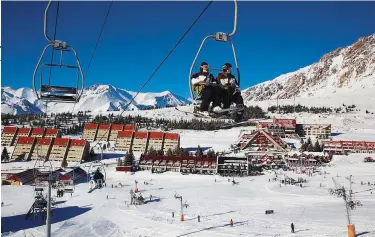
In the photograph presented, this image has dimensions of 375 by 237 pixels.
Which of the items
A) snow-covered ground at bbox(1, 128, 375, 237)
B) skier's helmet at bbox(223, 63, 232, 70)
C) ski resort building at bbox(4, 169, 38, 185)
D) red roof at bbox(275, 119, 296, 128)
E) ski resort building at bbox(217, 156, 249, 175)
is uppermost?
red roof at bbox(275, 119, 296, 128)

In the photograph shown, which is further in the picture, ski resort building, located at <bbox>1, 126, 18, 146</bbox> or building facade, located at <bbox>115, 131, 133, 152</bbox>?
ski resort building, located at <bbox>1, 126, 18, 146</bbox>

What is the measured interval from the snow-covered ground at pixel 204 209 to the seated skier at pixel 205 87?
A: 15.0 m

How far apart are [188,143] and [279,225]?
212 feet

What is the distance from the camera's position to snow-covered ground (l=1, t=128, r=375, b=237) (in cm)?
2483

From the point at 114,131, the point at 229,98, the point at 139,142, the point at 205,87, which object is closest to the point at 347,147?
the point at 139,142

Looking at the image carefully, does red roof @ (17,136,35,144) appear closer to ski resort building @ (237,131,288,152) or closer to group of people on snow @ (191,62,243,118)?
ski resort building @ (237,131,288,152)

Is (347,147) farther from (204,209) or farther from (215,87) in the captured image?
(215,87)

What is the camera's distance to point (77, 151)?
67.2 metres

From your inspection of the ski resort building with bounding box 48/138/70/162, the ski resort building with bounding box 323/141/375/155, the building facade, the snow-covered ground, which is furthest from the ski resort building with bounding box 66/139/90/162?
the ski resort building with bounding box 323/141/375/155

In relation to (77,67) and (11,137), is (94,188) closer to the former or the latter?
(77,67)

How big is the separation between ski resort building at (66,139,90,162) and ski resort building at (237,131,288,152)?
101 ft

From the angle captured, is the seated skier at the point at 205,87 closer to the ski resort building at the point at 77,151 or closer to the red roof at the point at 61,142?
the ski resort building at the point at 77,151

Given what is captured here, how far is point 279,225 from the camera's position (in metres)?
25.7

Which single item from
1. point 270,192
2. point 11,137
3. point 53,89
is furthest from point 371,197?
point 11,137
